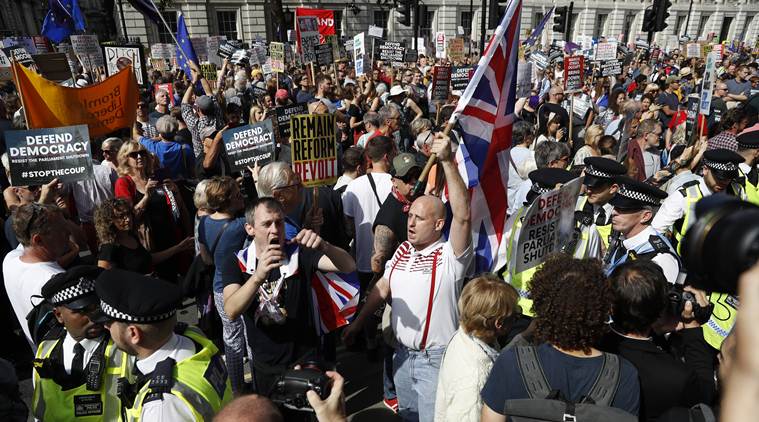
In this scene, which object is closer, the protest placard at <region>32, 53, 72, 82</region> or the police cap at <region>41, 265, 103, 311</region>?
the police cap at <region>41, 265, 103, 311</region>

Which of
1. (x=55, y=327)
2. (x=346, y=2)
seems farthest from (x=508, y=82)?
(x=346, y=2)

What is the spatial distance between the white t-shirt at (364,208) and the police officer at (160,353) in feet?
7.43

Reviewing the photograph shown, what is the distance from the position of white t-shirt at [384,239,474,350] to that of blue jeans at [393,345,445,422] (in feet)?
0.21

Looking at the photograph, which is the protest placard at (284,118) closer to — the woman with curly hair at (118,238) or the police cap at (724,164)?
the woman with curly hair at (118,238)

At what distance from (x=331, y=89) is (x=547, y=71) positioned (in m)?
7.70

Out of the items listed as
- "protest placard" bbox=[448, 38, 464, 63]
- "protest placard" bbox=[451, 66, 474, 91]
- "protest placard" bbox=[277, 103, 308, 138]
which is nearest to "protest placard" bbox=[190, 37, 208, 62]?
"protest placard" bbox=[448, 38, 464, 63]

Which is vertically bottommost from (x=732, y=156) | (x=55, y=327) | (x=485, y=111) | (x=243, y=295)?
(x=55, y=327)

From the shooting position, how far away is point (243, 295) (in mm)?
2537

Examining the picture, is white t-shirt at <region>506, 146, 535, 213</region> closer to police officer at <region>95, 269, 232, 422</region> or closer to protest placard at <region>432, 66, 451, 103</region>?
protest placard at <region>432, 66, 451, 103</region>

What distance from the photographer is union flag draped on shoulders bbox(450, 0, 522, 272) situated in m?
3.13

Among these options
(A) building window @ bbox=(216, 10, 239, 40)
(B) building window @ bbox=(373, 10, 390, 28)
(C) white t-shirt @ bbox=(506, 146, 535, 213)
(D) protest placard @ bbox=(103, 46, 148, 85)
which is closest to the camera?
(C) white t-shirt @ bbox=(506, 146, 535, 213)

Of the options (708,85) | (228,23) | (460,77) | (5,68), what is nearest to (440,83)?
(460,77)

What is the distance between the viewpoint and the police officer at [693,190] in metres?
3.95

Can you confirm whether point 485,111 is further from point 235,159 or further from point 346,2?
point 346,2
